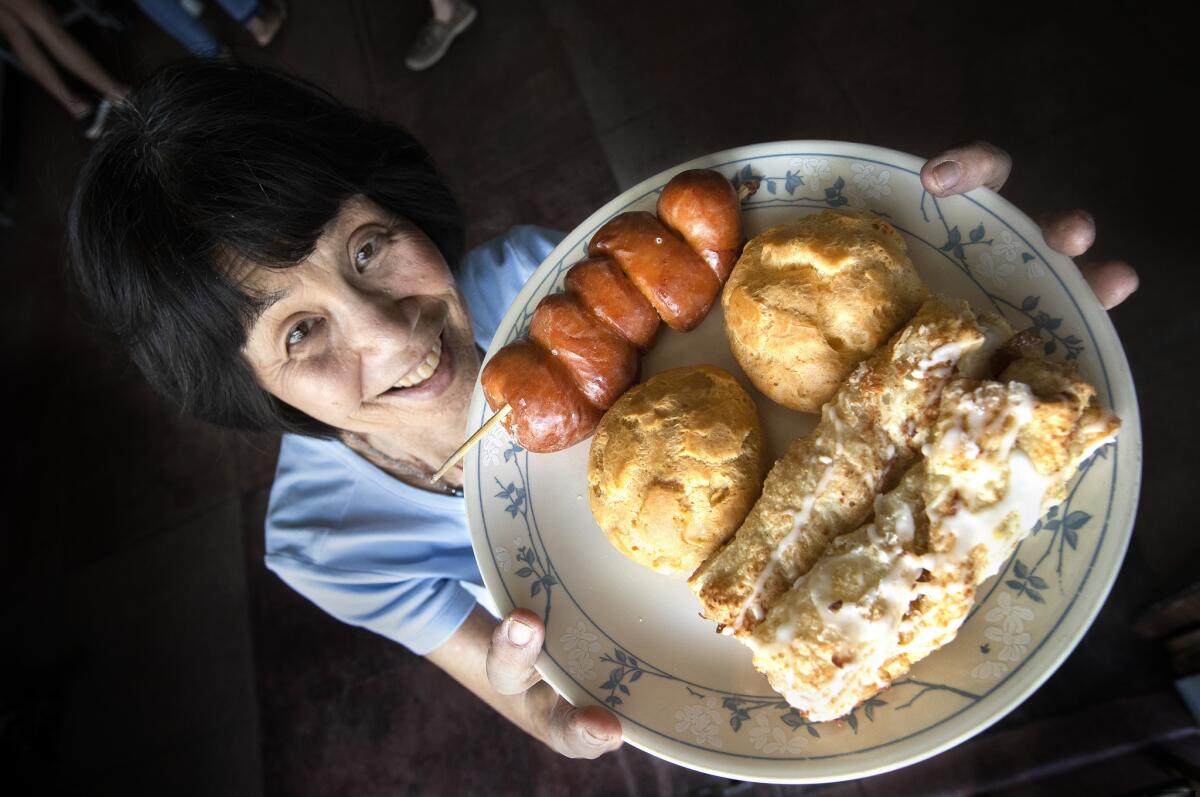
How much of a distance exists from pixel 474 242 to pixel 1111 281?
10.8 ft

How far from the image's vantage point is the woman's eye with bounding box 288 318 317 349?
188cm

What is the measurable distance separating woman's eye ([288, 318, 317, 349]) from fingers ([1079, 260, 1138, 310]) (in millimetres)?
1934

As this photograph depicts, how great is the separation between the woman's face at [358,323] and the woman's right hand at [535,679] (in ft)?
2.31

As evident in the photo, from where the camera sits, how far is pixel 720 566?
1694 mm

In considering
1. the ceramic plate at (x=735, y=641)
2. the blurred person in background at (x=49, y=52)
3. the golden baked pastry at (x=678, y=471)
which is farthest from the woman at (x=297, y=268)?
the blurred person in background at (x=49, y=52)

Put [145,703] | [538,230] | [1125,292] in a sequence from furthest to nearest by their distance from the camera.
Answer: [145,703], [538,230], [1125,292]

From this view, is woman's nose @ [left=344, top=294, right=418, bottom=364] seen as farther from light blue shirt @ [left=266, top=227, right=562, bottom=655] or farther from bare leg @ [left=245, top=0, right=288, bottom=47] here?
bare leg @ [left=245, top=0, right=288, bottom=47]

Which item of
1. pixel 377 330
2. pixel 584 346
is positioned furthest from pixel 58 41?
pixel 584 346

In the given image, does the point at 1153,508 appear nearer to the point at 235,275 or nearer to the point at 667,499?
the point at 667,499

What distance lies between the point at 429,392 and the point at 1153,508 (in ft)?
9.41

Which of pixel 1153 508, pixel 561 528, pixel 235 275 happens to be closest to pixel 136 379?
pixel 235 275

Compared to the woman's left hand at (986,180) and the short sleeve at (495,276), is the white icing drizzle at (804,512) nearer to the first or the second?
the woman's left hand at (986,180)

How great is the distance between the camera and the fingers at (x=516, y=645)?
1.82 m

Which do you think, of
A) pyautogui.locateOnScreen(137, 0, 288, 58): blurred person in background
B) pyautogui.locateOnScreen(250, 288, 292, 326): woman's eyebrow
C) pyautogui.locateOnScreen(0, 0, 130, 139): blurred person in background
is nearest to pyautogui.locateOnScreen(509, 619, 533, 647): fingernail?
pyautogui.locateOnScreen(250, 288, 292, 326): woman's eyebrow
